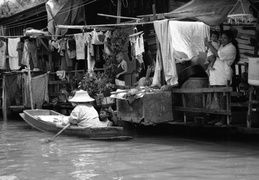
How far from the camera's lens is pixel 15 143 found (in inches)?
414

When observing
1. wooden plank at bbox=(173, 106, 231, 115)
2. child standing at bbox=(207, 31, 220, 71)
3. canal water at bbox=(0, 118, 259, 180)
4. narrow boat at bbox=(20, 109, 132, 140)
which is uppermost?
child standing at bbox=(207, 31, 220, 71)

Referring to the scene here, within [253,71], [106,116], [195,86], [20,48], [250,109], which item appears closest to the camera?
[253,71]

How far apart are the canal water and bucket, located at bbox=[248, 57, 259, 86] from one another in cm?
136

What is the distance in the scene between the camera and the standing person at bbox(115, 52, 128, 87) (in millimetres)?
12070

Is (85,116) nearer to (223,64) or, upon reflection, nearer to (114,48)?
Answer: (114,48)

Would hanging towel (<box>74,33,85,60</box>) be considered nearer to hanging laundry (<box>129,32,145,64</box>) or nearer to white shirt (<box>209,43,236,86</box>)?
hanging laundry (<box>129,32,145,64</box>)

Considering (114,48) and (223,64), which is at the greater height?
(114,48)

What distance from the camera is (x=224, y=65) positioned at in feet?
28.0

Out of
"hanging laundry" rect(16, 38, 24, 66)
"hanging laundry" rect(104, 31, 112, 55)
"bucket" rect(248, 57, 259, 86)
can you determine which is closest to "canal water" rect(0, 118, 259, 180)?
"bucket" rect(248, 57, 259, 86)

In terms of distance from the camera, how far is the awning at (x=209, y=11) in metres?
8.00

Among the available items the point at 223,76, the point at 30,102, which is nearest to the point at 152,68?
the point at 223,76

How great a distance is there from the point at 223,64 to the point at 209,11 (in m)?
1.13

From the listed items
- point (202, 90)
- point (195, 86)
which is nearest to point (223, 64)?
point (202, 90)

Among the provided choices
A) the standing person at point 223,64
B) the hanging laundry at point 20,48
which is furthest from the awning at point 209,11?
the hanging laundry at point 20,48
